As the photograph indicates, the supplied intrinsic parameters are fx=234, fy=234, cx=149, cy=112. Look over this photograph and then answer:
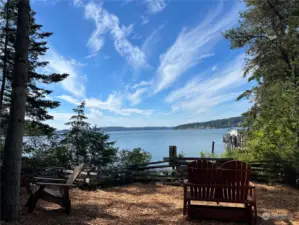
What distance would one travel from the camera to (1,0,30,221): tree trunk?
3.40 metres

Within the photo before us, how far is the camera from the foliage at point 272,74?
7238 mm

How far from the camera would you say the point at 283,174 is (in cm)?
662

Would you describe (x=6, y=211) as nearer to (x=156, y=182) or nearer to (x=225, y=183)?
(x=225, y=183)

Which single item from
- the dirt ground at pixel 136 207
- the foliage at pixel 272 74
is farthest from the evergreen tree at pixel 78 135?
the foliage at pixel 272 74

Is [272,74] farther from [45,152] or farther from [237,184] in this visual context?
[45,152]

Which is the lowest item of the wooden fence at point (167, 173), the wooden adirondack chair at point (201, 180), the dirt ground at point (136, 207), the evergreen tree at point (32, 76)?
the dirt ground at point (136, 207)

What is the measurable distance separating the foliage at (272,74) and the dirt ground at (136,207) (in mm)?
1441

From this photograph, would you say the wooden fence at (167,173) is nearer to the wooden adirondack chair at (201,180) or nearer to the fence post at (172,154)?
the fence post at (172,154)

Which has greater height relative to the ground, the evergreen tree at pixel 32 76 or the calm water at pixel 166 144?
the evergreen tree at pixel 32 76

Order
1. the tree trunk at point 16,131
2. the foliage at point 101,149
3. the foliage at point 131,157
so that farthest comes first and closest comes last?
1. the foliage at point 131,157
2. the foliage at point 101,149
3. the tree trunk at point 16,131

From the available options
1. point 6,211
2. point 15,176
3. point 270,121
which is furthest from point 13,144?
point 270,121

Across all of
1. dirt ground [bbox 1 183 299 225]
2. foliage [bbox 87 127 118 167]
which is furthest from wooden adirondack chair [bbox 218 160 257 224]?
foliage [bbox 87 127 118 167]

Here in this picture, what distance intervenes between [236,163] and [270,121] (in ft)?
16.4

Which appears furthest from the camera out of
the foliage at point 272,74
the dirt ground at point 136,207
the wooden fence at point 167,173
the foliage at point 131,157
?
the foliage at point 131,157
